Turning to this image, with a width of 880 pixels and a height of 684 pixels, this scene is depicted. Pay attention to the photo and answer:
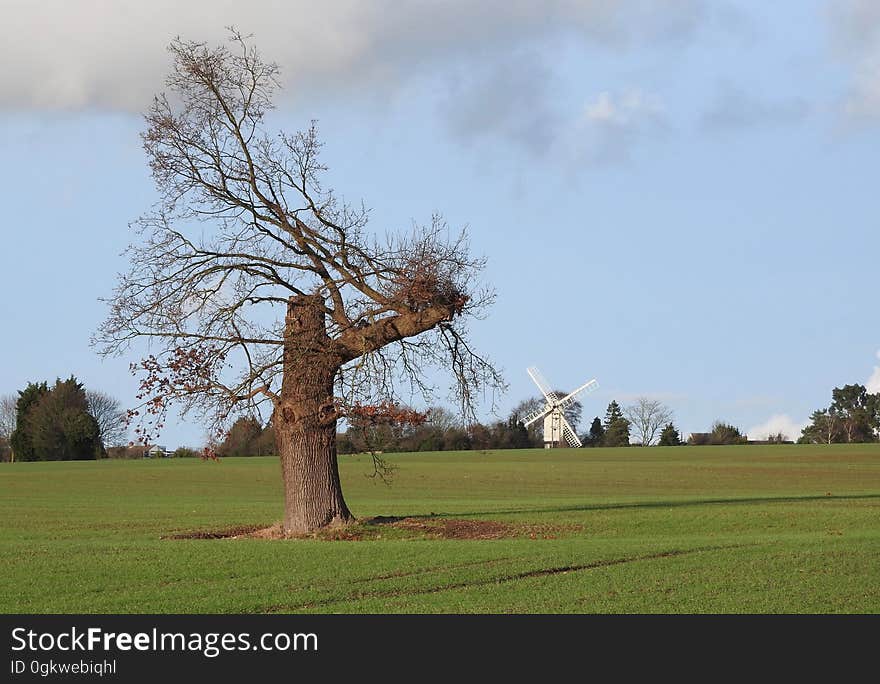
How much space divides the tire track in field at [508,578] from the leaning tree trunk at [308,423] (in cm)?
878

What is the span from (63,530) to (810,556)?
2045 cm

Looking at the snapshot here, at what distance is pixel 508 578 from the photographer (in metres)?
18.3

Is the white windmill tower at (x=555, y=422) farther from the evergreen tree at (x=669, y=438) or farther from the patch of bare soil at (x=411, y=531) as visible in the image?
the patch of bare soil at (x=411, y=531)

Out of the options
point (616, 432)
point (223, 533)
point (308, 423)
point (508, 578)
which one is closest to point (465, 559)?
point (508, 578)

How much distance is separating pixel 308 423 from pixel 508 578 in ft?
33.8

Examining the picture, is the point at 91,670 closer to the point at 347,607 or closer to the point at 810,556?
the point at 347,607

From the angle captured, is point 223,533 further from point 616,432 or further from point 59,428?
point 616,432

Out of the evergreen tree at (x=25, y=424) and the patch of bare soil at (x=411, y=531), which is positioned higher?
the evergreen tree at (x=25, y=424)

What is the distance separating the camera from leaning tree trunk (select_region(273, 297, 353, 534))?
27078 millimetres

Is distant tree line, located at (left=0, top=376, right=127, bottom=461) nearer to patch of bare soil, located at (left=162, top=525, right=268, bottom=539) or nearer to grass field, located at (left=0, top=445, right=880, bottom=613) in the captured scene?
grass field, located at (left=0, top=445, right=880, bottom=613)

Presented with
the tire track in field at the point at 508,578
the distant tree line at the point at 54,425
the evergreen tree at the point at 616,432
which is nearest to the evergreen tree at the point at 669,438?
the evergreen tree at the point at 616,432

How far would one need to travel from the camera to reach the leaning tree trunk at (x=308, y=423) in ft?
88.8

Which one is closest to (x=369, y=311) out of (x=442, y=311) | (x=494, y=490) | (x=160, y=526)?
(x=442, y=311)

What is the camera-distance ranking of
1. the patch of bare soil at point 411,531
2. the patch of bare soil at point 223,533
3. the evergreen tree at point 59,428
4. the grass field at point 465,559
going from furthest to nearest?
the evergreen tree at point 59,428
the patch of bare soil at point 223,533
the patch of bare soil at point 411,531
the grass field at point 465,559
